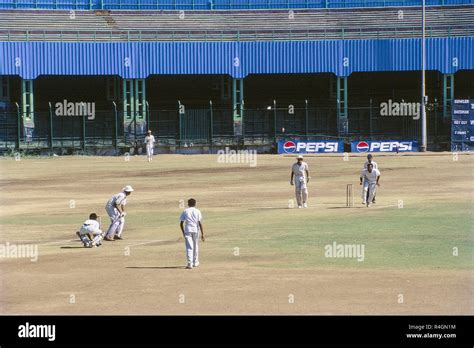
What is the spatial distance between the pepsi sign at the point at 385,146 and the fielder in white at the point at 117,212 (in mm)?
40024

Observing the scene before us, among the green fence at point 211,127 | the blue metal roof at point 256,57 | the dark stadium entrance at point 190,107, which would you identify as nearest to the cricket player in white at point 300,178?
the dark stadium entrance at point 190,107

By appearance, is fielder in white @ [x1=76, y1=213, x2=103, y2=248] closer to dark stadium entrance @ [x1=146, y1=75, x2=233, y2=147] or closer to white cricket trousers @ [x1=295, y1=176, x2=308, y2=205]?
white cricket trousers @ [x1=295, y1=176, x2=308, y2=205]

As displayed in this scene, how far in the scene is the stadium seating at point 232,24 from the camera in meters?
75.2

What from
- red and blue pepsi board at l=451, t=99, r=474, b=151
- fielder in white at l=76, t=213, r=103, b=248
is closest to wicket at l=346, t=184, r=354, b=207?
fielder in white at l=76, t=213, r=103, b=248

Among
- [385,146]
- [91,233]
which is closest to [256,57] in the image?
[385,146]

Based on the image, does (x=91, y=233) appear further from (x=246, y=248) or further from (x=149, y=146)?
(x=149, y=146)

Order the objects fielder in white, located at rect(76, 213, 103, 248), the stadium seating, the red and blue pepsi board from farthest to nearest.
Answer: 1. the stadium seating
2. the red and blue pepsi board
3. fielder in white, located at rect(76, 213, 103, 248)

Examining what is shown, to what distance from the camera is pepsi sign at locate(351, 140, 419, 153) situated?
70.9 metres

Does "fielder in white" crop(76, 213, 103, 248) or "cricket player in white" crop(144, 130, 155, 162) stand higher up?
"cricket player in white" crop(144, 130, 155, 162)

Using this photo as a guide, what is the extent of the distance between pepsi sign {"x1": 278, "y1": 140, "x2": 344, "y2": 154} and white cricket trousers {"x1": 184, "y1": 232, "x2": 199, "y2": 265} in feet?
145

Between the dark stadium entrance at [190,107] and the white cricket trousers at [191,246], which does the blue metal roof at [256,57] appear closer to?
the dark stadium entrance at [190,107]

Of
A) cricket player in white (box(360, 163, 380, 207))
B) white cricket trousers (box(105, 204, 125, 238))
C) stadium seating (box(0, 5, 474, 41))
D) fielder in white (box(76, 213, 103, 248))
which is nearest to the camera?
fielder in white (box(76, 213, 103, 248))

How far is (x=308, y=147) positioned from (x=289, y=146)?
123 centimetres

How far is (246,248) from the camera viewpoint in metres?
30.2
